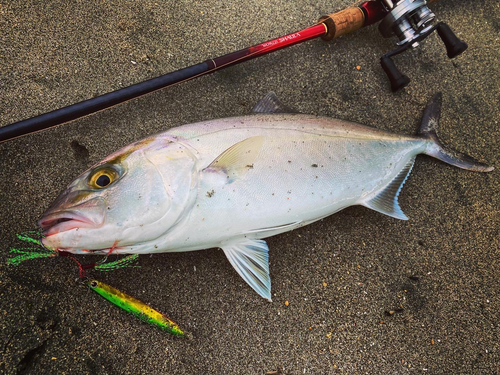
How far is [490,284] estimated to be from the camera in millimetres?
2016

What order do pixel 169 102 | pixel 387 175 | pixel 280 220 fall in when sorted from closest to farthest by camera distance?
pixel 280 220
pixel 387 175
pixel 169 102

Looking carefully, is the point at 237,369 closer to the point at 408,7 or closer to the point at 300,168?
the point at 300,168

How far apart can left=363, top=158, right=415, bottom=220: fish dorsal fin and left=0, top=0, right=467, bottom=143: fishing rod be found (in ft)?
2.23

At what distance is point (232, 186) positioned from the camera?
5.17 ft

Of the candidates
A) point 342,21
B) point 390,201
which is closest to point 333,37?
point 342,21

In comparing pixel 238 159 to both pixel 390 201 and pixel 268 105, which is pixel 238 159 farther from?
pixel 390 201

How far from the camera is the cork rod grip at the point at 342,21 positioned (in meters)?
2.09

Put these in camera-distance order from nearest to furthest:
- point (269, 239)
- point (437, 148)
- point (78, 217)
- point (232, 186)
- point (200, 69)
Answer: point (78, 217) < point (232, 186) < point (200, 69) < point (269, 239) < point (437, 148)

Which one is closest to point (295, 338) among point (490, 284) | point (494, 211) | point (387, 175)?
point (387, 175)

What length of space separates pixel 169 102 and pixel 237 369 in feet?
5.36

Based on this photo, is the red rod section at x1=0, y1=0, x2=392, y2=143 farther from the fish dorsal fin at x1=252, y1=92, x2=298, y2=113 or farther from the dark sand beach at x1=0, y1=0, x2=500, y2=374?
the fish dorsal fin at x1=252, y1=92, x2=298, y2=113

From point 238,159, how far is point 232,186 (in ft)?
0.45

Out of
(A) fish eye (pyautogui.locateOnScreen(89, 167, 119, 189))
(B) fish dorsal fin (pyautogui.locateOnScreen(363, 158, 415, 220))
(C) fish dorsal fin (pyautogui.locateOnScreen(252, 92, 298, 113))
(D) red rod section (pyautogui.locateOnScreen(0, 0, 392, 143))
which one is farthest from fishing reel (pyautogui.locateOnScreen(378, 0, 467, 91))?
(A) fish eye (pyautogui.locateOnScreen(89, 167, 119, 189))

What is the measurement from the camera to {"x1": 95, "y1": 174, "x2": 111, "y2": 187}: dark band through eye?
146 cm
